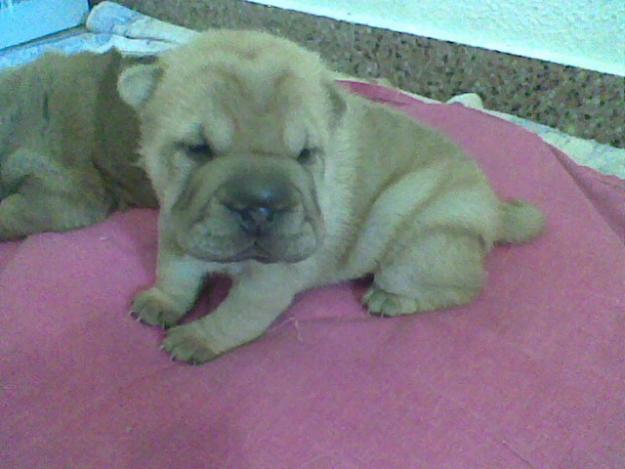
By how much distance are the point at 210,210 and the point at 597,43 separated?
168 centimetres

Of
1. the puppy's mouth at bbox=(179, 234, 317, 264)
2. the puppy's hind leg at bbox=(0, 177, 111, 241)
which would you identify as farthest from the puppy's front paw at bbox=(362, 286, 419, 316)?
the puppy's hind leg at bbox=(0, 177, 111, 241)

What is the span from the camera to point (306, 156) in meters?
1.30

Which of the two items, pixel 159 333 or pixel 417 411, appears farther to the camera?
pixel 159 333

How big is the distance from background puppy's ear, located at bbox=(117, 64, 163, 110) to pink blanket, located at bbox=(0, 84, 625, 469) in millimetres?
437

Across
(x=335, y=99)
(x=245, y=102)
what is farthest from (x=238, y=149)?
(x=335, y=99)

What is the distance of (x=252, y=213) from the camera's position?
116cm

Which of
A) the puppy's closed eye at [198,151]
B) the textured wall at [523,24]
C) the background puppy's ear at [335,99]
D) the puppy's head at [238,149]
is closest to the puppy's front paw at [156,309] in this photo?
the puppy's head at [238,149]

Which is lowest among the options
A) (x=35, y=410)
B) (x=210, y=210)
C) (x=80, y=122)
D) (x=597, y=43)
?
(x=35, y=410)

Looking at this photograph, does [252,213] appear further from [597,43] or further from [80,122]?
[597,43]

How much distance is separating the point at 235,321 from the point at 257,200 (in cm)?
33

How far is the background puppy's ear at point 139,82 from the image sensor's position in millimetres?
1348

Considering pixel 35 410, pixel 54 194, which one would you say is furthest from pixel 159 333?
pixel 54 194

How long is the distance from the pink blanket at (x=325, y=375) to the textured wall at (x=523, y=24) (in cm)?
88

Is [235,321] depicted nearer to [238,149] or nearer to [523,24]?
[238,149]
